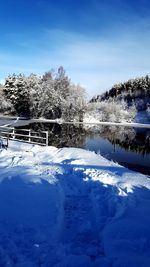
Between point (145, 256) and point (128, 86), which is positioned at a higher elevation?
point (128, 86)

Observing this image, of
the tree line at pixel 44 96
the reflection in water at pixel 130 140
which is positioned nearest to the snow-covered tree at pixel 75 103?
the tree line at pixel 44 96

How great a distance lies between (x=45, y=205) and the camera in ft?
30.5

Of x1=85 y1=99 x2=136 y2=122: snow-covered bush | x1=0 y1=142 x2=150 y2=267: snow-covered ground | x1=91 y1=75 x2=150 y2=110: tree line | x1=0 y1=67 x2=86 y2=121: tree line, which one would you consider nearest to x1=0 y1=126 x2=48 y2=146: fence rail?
x1=0 y1=142 x2=150 y2=267: snow-covered ground

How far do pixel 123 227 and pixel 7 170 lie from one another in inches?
282

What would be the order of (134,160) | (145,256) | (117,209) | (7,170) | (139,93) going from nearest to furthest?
(145,256), (117,209), (7,170), (134,160), (139,93)

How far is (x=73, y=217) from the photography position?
858cm

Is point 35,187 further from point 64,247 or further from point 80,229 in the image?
point 64,247

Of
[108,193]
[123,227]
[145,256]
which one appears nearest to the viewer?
[145,256]

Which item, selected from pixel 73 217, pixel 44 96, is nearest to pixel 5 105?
pixel 44 96

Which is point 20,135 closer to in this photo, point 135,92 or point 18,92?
point 18,92

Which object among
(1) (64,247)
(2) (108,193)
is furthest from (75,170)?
(1) (64,247)

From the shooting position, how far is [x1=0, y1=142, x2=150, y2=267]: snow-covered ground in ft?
20.7

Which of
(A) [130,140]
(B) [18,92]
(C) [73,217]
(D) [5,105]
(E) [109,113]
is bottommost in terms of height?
(A) [130,140]

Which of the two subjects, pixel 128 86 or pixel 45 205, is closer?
pixel 45 205
